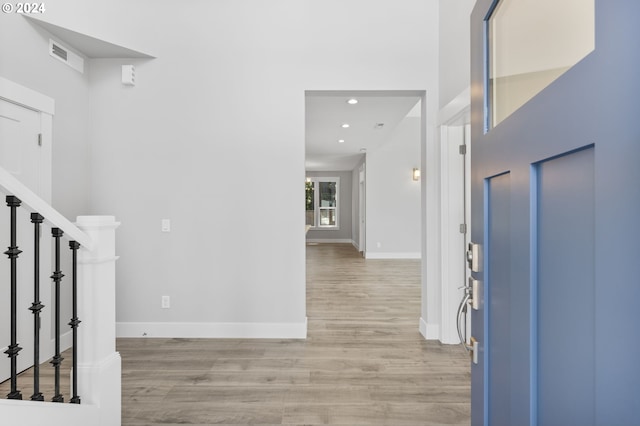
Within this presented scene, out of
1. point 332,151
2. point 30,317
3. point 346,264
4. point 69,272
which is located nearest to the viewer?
point 30,317

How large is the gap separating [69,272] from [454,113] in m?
3.44

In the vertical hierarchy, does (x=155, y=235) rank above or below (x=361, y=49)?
below

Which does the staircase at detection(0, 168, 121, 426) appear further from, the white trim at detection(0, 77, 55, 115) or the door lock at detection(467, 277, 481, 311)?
the door lock at detection(467, 277, 481, 311)

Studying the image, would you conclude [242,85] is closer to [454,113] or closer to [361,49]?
[361,49]

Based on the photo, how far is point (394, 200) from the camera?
8.48 meters

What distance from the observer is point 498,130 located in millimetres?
Answer: 918

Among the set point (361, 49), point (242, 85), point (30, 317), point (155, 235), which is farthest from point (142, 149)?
point (361, 49)

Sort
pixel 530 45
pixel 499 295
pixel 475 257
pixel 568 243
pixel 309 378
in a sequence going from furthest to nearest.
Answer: pixel 309 378 → pixel 475 257 → pixel 499 295 → pixel 530 45 → pixel 568 243

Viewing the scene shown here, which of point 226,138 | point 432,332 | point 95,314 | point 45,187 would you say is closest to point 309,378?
point 432,332

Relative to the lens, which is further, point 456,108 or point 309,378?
point 456,108

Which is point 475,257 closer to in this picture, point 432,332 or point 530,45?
point 530,45

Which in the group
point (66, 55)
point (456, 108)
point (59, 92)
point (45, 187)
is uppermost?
point (66, 55)

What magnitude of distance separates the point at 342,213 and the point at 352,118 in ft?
24.0

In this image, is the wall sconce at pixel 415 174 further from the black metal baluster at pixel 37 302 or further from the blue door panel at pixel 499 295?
the black metal baluster at pixel 37 302
